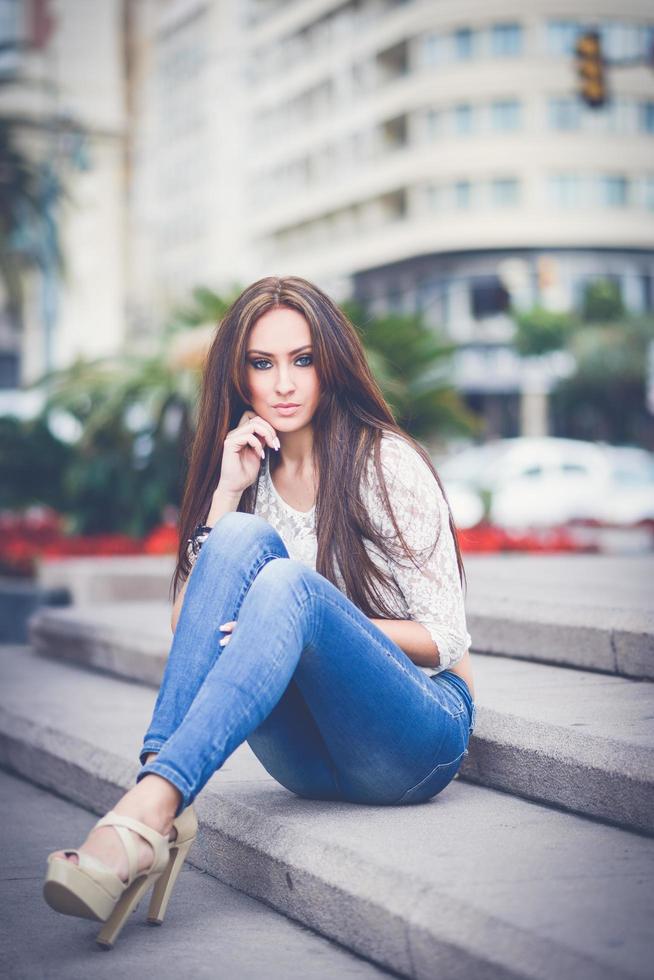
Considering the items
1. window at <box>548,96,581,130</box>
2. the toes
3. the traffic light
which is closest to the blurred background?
window at <box>548,96,581,130</box>

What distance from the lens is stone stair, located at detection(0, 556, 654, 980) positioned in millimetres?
2588

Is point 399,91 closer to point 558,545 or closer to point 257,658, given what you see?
point 558,545

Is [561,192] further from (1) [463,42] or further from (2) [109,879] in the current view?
(2) [109,879]

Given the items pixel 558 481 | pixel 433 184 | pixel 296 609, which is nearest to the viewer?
pixel 296 609

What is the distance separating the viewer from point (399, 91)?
51.1 metres

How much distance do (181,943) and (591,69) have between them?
14.2 m

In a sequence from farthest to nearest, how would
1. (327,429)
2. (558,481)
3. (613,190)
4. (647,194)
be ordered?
1. (647,194)
2. (613,190)
3. (558,481)
4. (327,429)

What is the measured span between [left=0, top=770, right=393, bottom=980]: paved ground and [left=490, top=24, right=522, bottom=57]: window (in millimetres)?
49684

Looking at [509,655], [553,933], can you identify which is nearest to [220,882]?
[553,933]

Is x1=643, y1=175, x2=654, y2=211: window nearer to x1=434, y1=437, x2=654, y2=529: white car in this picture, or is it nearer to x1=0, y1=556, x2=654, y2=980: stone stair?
x1=434, y1=437, x2=654, y2=529: white car

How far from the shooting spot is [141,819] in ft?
9.28

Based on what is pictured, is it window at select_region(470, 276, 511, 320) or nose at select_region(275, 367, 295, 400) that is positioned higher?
window at select_region(470, 276, 511, 320)

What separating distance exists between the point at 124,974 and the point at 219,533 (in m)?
1.02

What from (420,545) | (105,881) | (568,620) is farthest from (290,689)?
(568,620)
